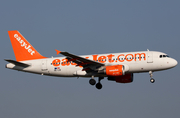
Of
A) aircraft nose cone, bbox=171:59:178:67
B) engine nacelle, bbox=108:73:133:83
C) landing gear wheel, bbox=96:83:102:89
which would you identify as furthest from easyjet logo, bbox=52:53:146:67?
landing gear wheel, bbox=96:83:102:89

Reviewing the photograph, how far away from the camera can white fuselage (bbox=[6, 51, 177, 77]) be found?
46938 mm

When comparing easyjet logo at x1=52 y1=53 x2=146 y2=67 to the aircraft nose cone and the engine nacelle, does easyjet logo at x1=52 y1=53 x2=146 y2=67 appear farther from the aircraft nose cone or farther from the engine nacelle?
the engine nacelle

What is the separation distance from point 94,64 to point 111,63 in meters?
2.38

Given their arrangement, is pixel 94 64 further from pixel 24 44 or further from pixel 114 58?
pixel 24 44

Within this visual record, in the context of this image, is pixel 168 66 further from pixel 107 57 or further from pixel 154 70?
pixel 107 57

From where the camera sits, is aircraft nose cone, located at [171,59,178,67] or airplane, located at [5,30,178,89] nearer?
airplane, located at [5,30,178,89]

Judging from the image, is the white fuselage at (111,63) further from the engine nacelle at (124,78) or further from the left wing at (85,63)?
the engine nacelle at (124,78)

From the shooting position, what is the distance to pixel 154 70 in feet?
155

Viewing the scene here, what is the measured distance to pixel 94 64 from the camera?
47.4 m

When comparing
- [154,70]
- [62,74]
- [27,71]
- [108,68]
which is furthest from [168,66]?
[27,71]

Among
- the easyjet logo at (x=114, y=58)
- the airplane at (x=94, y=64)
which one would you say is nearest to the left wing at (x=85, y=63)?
the airplane at (x=94, y=64)

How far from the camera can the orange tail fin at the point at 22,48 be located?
174ft

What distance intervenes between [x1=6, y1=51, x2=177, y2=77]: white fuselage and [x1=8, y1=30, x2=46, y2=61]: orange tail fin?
66.0 inches

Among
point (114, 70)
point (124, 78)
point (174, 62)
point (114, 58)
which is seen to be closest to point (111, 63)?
point (114, 58)
